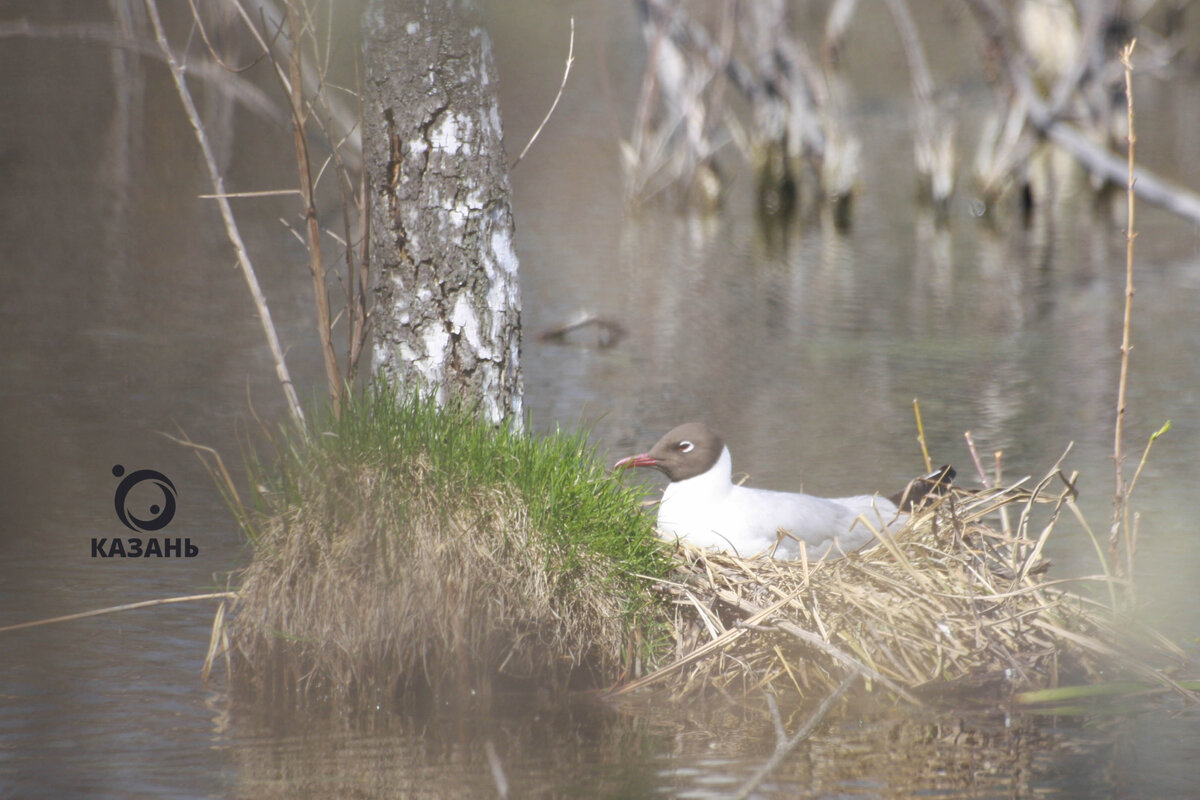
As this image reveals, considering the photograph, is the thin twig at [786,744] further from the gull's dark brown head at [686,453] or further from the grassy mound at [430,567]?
the gull's dark brown head at [686,453]

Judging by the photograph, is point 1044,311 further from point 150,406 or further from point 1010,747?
point 1010,747

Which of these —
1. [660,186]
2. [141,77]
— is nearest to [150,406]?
[660,186]

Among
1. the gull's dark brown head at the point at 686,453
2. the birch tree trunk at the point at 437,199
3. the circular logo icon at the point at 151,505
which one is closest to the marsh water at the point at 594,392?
the circular logo icon at the point at 151,505

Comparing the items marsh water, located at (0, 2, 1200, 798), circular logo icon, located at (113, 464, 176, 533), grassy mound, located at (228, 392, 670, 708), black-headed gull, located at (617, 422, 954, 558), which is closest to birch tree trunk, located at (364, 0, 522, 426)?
grassy mound, located at (228, 392, 670, 708)

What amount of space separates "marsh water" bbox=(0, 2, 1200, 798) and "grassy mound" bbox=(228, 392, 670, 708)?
7.6 inches

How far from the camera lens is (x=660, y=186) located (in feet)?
66.6

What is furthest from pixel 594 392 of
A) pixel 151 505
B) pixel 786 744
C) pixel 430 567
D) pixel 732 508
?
pixel 786 744

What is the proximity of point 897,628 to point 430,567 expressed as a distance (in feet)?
5.84

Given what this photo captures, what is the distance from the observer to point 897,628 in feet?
17.6

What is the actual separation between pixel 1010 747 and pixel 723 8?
16.1 meters

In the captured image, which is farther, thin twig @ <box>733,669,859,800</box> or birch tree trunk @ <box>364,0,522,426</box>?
birch tree trunk @ <box>364,0,522,426</box>

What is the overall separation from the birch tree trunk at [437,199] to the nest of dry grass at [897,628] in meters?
1.18

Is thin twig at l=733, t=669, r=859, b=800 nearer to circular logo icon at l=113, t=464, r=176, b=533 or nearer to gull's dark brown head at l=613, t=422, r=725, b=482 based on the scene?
gull's dark brown head at l=613, t=422, r=725, b=482

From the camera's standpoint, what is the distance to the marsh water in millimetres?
4676
